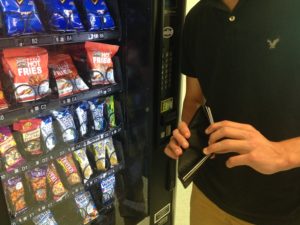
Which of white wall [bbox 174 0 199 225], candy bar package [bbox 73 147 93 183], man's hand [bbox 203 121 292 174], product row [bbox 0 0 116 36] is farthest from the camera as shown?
white wall [bbox 174 0 199 225]

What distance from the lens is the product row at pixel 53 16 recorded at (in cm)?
109

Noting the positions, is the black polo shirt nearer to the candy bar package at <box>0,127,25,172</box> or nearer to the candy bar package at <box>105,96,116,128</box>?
the candy bar package at <box>105,96,116,128</box>

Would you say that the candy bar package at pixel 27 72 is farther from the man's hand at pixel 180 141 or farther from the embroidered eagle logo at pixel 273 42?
the embroidered eagle logo at pixel 273 42

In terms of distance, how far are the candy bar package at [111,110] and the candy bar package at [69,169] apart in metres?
0.24

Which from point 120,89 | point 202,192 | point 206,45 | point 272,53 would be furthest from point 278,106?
point 120,89

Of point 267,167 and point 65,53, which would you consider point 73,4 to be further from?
point 267,167

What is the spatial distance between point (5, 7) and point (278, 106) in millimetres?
947

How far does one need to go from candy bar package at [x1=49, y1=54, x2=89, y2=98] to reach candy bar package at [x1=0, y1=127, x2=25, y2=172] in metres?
0.24

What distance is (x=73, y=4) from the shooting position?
4.35 feet

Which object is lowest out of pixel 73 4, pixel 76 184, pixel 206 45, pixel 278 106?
pixel 76 184

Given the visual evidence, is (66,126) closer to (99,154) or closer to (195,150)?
(99,154)

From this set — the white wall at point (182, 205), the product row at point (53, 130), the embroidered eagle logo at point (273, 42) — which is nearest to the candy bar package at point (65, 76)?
the product row at point (53, 130)

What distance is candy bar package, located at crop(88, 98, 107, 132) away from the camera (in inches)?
57.8

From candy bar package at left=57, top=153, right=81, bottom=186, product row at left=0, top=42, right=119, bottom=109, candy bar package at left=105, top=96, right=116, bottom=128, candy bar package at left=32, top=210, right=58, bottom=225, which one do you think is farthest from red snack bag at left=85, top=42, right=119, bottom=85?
candy bar package at left=32, top=210, right=58, bottom=225
